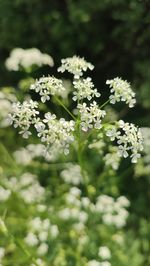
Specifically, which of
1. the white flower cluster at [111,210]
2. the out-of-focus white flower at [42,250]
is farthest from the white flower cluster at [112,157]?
the out-of-focus white flower at [42,250]

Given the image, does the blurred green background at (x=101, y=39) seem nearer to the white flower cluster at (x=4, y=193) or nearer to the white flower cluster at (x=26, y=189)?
the white flower cluster at (x=26, y=189)

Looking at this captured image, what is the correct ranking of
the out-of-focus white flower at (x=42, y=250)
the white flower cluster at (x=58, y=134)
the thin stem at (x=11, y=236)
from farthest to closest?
the out-of-focus white flower at (x=42, y=250), the thin stem at (x=11, y=236), the white flower cluster at (x=58, y=134)

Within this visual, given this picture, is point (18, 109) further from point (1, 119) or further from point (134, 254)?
point (1, 119)

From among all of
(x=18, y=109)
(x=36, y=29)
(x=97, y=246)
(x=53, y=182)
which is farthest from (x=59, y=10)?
(x=18, y=109)

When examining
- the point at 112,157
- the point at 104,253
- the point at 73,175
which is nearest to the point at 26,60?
the point at 73,175

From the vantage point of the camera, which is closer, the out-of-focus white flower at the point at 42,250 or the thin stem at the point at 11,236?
the thin stem at the point at 11,236

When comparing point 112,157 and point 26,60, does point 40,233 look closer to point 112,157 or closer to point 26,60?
point 112,157

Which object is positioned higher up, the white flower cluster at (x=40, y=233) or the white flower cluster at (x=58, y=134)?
the white flower cluster at (x=58, y=134)
